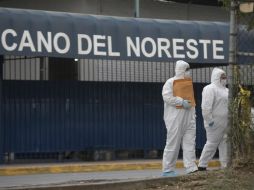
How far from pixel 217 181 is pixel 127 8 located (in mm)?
13860

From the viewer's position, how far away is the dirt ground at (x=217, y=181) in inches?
348

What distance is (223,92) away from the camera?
1279 cm

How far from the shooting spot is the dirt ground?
8.84 meters

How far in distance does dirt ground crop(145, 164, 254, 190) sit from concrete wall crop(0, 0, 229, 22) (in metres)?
12.2

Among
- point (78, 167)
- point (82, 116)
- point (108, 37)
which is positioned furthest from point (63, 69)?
point (78, 167)

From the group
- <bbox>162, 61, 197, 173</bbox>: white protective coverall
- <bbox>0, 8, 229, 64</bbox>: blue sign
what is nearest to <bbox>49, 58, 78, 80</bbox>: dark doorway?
<bbox>0, 8, 229, 64</bbox>: blue sign

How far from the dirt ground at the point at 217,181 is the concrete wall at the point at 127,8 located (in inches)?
481

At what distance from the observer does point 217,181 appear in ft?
29.9

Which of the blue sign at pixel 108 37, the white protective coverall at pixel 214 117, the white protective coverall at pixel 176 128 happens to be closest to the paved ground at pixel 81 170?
the white protective coverall at pixel 214 117

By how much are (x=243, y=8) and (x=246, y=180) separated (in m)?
2.18

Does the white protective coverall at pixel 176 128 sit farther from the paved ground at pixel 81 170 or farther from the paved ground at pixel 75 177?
the paved ground at pixel 81 170

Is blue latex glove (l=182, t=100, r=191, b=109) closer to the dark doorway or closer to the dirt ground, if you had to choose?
the dirt ground

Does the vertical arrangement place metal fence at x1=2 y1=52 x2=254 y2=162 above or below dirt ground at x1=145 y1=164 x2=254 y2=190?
above

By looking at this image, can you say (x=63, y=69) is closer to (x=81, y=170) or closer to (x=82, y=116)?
(x=82, y=116)
